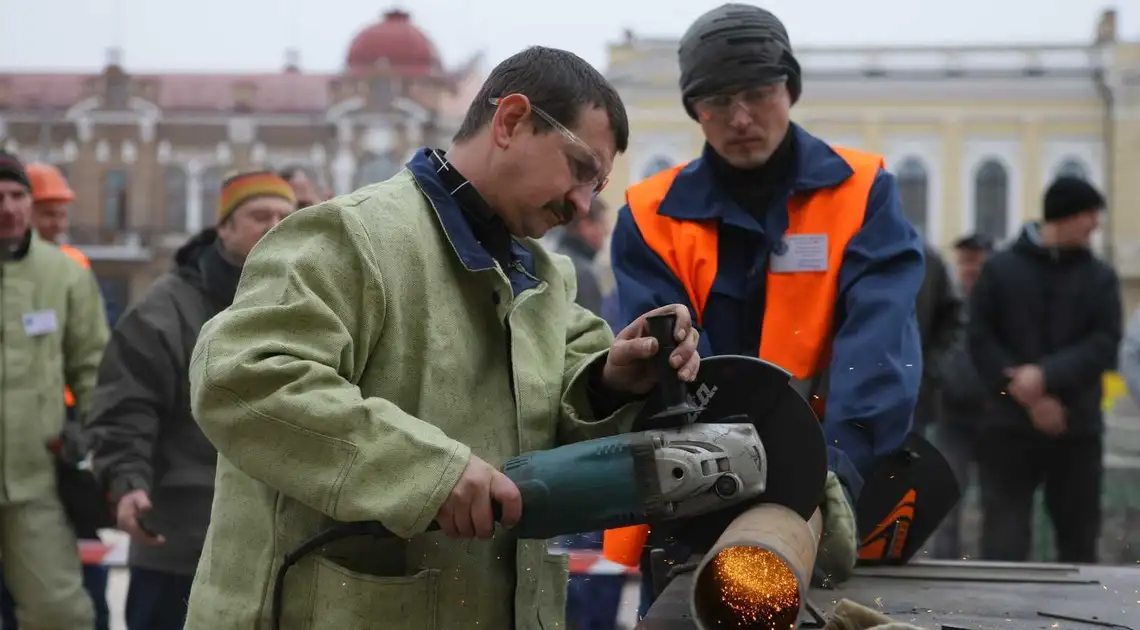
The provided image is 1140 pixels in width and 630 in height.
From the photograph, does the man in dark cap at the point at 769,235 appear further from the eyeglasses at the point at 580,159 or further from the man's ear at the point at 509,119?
Answer: the man's ear at the point at 509,119

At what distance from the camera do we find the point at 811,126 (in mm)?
28609

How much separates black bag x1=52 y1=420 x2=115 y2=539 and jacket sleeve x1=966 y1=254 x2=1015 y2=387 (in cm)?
374

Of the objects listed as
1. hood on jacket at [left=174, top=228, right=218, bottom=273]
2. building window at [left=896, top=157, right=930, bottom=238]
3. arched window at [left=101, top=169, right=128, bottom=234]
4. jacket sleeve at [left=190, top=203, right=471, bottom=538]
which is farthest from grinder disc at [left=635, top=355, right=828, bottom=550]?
building window at [left=896, top=157, right=930, bottom=238]

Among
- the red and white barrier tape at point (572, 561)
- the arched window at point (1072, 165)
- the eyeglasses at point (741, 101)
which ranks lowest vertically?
the red and white barrier tape at point (572, 561)

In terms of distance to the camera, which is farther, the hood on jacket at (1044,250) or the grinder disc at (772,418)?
the hood on jacket at (1044,250)

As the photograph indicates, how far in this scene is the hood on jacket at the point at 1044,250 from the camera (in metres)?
6.14

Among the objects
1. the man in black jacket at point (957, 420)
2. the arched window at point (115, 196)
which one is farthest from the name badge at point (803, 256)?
the arched window at point (115, 196)

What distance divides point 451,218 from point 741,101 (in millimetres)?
1094

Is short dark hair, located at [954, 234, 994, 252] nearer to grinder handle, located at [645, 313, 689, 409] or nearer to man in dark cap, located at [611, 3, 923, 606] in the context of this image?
man in dark cap, located at [611, 3, 923, 606]

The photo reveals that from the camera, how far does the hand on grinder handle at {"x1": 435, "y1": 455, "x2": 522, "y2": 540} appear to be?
2.07m

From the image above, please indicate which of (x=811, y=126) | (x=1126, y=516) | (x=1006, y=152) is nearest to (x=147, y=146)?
(x=811, y=126)

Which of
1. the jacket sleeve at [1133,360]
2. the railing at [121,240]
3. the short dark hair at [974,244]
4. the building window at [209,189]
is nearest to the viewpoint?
the jacket sleeve at [1133,360]

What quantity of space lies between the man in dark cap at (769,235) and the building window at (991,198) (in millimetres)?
27396

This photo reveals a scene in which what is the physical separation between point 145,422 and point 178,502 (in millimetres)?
290
